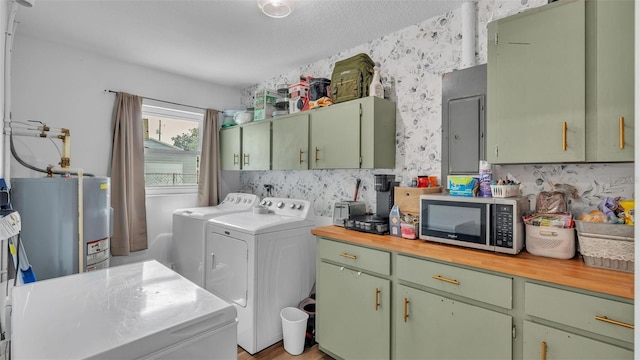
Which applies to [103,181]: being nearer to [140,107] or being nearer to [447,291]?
[140,107]

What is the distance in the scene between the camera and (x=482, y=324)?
1.50m

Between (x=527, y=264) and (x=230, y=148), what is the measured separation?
10.4 feet

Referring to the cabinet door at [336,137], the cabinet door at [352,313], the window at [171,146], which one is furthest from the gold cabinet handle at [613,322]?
the window at [171,146]

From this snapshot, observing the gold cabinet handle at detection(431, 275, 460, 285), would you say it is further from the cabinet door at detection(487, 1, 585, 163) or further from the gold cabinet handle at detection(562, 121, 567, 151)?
the gold cabinet handle at detection(562, 121, 567, 151)

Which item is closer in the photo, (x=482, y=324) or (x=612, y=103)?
(x=612, y=103)

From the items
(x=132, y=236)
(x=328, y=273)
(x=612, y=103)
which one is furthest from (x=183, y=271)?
(x=612, y=103)

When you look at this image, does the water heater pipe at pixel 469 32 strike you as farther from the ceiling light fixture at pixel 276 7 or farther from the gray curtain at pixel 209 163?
the gray curtain at pixel 209 163

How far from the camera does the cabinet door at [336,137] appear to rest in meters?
2.38

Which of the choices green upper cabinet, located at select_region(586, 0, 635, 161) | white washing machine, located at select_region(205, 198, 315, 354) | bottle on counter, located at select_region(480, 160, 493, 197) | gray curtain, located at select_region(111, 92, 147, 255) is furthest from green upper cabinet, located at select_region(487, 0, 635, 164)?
gray curtain, located at select_region(111, 92, 147, 255)

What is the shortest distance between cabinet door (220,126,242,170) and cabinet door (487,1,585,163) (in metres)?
2.65

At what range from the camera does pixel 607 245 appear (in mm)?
1360

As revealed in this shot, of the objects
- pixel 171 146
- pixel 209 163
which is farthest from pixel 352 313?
pixel 171 146

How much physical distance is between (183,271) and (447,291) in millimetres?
2623

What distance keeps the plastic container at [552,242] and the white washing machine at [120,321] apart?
155cm
